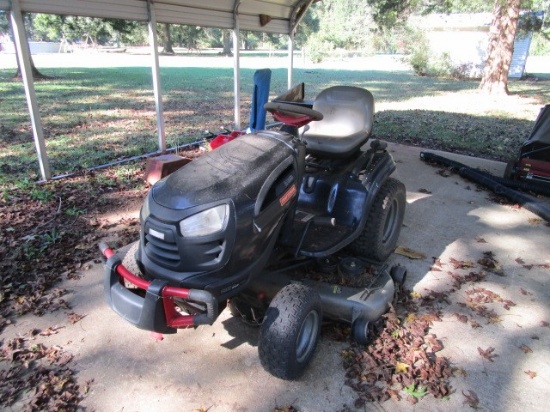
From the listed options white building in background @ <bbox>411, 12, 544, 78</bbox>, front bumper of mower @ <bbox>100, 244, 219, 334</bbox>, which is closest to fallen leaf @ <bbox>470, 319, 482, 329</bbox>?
front bumper of mower @ <bbox>100, 244, 219, 334</bbox>

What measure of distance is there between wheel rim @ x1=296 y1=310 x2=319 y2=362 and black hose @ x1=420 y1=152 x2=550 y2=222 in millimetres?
3530

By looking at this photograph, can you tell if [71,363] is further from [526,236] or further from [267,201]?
[526,236]

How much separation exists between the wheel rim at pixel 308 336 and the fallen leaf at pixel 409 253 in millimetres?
1645

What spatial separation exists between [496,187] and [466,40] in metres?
24.7

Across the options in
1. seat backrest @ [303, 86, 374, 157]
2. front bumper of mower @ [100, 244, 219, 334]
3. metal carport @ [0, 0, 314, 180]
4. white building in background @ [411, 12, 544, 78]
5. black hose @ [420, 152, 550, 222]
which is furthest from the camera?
white building in background @ [411, 12, 544, 78]

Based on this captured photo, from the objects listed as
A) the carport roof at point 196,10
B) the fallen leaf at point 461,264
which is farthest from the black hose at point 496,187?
the carport roof at point 196,10

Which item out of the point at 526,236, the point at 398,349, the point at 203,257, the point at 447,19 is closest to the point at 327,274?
the point at 398,349

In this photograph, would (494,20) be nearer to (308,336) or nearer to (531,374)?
(531,374)

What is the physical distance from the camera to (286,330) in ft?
7.00

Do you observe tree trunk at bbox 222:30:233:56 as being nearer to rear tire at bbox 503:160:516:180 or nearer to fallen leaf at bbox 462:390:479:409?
rear tire at bbox 503:160:516:180

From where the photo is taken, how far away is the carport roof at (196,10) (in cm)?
475

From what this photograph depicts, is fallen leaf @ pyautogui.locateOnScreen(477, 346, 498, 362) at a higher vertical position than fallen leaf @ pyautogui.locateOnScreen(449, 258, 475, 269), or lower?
lower

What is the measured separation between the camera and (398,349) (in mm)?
2598

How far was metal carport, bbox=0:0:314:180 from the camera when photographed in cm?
464
